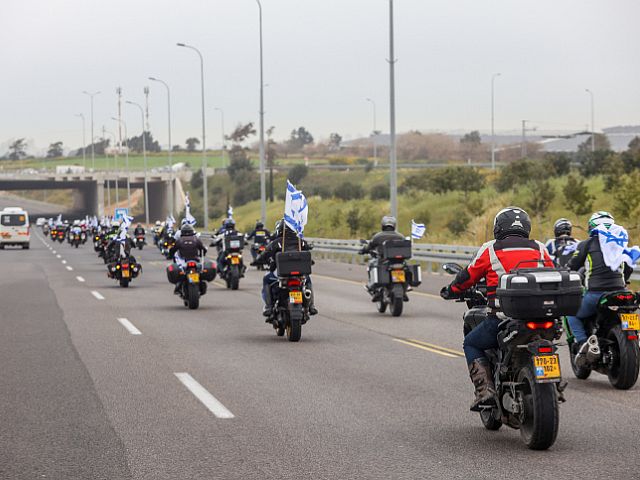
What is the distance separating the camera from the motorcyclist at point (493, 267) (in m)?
8.23

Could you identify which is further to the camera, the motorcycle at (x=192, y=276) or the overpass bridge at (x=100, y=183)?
the overpass bridge at (x=100, y=183)

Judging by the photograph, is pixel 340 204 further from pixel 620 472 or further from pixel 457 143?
pixel 457 143

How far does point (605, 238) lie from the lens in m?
11.0

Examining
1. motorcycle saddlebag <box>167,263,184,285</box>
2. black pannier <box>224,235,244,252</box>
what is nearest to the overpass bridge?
black pannier <box>224,235,244,252</box>

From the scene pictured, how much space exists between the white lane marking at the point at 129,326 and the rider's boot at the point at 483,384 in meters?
8.80

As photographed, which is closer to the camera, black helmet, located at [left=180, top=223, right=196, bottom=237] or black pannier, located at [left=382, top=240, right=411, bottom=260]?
black pannier, located at [left=382, top=240, right=411, bottom=260]

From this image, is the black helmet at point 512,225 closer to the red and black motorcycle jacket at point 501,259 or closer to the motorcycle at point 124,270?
the red and black motorcycle jacket at point 501,259

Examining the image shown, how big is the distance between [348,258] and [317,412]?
31246 millimetres

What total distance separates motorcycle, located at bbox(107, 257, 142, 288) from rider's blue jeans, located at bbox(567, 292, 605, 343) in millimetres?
17342

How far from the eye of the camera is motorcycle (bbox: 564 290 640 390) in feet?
34.7

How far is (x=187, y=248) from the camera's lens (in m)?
20.4

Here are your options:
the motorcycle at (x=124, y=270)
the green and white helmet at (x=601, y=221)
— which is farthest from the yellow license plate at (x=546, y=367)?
the motorcycle at (x=124, y=270)

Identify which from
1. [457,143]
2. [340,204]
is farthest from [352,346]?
[457,143]

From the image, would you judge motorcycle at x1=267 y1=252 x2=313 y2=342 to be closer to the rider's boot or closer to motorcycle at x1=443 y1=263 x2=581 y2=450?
the rider's boot
